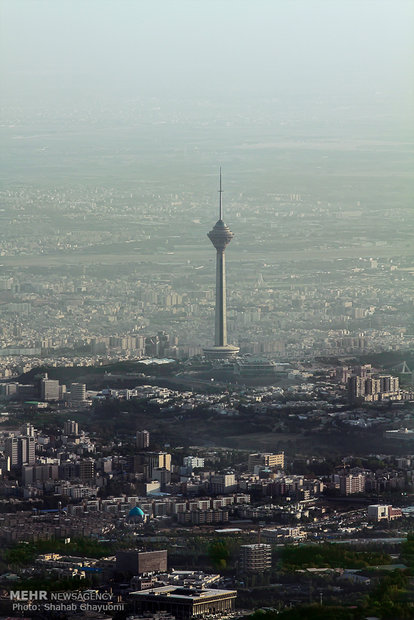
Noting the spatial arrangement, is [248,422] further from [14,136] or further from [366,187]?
[366,187]

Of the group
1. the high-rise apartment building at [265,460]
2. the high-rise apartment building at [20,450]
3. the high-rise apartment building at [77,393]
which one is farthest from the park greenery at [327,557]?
the high-rise apartment building at [77,393]

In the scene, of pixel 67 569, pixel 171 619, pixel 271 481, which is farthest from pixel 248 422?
pixel 171 619

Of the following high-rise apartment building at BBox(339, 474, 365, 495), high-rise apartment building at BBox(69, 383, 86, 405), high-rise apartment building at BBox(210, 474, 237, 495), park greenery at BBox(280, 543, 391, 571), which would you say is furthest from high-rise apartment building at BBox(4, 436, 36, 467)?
park greenery at BBox(280, 543, 391, 571)

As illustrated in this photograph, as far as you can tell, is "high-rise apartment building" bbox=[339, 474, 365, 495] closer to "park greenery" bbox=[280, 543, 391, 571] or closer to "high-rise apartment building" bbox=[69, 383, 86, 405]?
"park greenery" bbox=[280, 543, 391, 571]

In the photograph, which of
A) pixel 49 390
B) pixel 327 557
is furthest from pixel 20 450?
pixel 327 557

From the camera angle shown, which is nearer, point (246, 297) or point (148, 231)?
point (246, 297)

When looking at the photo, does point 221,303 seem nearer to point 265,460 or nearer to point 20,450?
point 20,450

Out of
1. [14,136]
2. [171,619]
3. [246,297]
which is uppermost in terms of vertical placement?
[14,136]

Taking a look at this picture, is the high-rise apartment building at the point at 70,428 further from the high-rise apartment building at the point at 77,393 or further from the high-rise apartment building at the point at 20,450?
the high-rise apartment building at the point at 77,393
